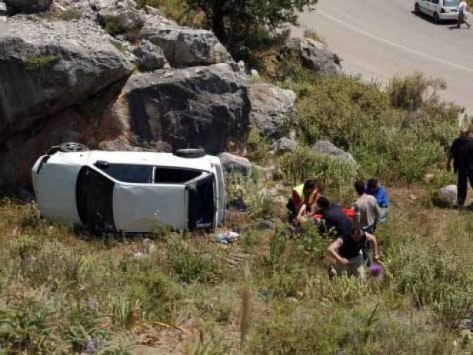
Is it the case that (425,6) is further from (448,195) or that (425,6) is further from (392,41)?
(448,195)

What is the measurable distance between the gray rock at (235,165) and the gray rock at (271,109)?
8.03ft

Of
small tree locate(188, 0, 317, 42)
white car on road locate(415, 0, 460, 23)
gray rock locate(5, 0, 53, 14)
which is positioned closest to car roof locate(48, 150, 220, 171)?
gray rock locate(5, 0, 53, 14)

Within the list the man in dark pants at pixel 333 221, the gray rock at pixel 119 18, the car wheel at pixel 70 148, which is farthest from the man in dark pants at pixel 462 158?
the gray rock at pixel 119 18

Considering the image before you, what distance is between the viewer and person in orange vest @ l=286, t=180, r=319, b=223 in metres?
12.8

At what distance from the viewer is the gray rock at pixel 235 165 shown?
1581 centimetres

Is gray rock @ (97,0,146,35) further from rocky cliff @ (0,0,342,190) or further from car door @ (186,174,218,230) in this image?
car door @ (186,174,218,230)

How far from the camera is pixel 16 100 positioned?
15.2m

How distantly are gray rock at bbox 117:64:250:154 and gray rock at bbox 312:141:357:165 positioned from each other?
171 cm

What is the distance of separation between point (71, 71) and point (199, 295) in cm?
725

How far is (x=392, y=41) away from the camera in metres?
31.5

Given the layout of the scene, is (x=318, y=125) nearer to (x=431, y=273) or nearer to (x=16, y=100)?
(x=16, y=100)

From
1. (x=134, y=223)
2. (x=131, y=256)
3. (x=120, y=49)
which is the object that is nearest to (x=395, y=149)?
(x=120, y=49)

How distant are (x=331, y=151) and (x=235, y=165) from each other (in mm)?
2716

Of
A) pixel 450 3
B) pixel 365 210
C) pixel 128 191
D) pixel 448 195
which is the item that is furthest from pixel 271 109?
pixel 450 3
